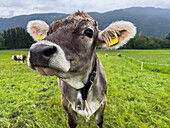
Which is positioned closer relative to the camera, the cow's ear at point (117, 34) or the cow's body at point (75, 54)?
the cow's body at point (75, 54)

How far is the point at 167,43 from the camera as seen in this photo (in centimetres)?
7044

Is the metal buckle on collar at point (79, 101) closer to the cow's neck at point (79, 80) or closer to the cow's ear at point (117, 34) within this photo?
the cow's neck at point (79, 80)

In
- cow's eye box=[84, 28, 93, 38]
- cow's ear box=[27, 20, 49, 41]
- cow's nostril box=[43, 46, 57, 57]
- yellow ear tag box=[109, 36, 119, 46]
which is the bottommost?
cow's nostril box=[43, 46, 57, 57]

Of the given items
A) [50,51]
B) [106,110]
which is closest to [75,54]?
[50,51]

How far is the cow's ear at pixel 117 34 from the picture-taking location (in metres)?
2.02

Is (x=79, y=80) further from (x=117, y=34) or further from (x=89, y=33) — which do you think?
(x=117, y=34)

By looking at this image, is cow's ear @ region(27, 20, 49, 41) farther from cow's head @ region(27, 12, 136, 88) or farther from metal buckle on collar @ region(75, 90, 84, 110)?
metal buckle on collar @ region(75, 90, 84, 110)

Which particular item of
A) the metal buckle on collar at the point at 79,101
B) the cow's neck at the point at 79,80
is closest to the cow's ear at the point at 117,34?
the cow's neck at the point at 79,80

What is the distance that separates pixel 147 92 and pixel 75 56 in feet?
15.6

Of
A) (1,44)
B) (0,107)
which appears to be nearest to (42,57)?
(0,107)

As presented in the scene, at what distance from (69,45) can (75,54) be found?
0.45 ft

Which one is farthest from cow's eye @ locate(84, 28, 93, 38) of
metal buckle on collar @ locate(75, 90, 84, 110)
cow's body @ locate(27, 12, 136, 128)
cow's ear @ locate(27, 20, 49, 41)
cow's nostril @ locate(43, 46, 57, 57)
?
cow's ear @ locate(27, 20, 49, 41)

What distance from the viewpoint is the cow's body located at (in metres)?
1.23

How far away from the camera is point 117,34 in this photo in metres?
2.14
